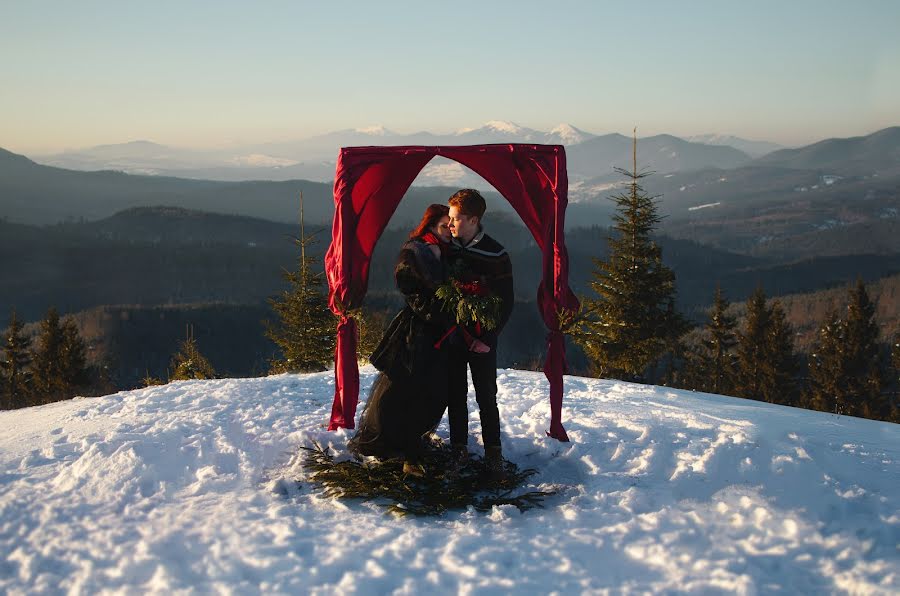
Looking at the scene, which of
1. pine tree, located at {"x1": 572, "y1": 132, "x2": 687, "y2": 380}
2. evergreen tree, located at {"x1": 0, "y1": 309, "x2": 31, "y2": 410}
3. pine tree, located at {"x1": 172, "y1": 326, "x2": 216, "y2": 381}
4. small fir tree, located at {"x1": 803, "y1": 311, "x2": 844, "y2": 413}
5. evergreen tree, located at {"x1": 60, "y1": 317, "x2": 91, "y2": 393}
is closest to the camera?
pine tree, located at {"x1": 572, "y1": 132, "x2": 687, "y2": 380}

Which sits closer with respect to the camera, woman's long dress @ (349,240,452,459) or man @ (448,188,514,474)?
man @ (448,188,514,474)

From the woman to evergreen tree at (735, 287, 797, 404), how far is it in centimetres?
4027

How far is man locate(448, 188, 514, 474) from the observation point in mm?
6508

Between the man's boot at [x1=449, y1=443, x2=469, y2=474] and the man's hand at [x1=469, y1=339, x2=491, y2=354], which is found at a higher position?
the man's hand at [x1=469, y1=339, x2=491, y2=354]

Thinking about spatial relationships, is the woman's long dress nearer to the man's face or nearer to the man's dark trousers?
the man's dark trousers

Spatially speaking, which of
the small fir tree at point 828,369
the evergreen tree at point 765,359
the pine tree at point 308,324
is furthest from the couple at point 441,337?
the small fir tree at point 828,369

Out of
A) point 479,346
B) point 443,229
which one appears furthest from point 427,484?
point 443,229

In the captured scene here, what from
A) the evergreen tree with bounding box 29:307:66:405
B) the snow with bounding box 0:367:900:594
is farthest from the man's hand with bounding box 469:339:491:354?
the evergreen tree with bounding box 29:307:66:405

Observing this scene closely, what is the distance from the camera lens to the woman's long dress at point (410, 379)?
21.9 ft

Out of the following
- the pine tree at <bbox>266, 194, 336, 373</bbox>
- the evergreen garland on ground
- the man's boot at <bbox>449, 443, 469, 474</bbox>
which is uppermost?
the man's boot at <bbox>449, 443, 469, 474</bbox>

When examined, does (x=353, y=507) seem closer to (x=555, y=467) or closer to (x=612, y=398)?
(x=555, y=467)

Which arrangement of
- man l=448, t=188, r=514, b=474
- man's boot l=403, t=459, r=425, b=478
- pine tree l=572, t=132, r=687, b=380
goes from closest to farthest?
man l=448, t=188, r=514, b=474 < man's boot l=403, t=459, r=425, b=478 < pine tree l=572, t=132, r=687, b=380

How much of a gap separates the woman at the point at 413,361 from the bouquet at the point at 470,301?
0.15m

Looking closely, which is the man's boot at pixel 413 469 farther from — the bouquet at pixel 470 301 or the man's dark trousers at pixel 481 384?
the bouquet at pixel 470 301
